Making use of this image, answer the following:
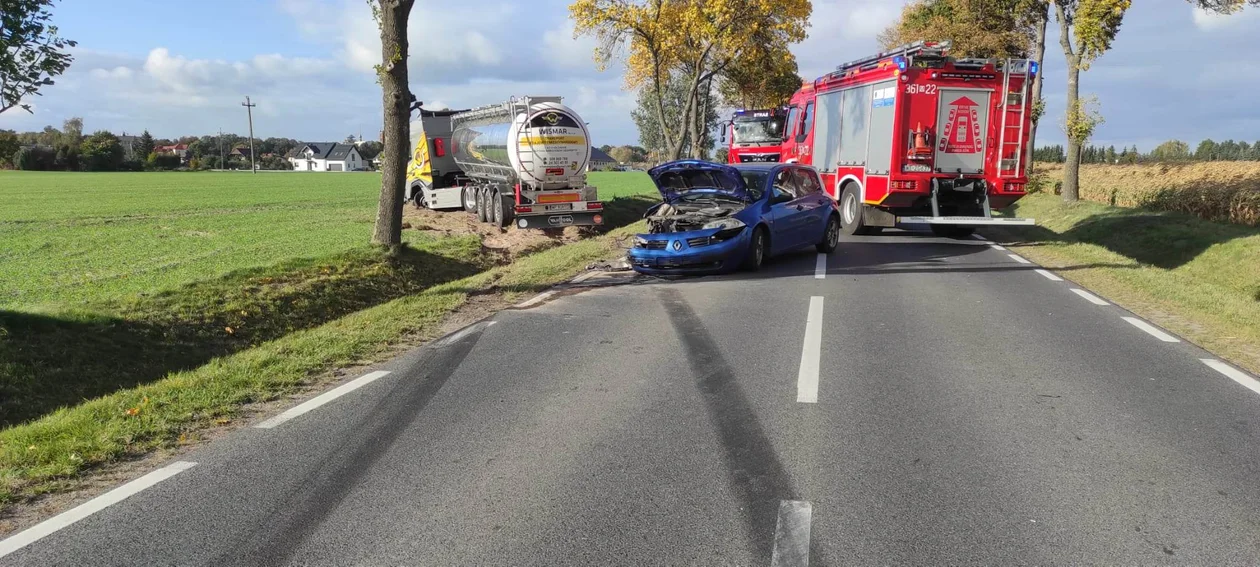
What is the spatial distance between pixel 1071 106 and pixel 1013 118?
7.76 m

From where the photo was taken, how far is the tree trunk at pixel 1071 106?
848 inches

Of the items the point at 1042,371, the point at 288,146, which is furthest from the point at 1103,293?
the point at 288,146

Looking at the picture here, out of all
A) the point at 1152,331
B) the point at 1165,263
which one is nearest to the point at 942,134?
the point at 1165,263

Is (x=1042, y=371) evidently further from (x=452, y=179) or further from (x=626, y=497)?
(x=452, y=179)

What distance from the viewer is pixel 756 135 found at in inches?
1062

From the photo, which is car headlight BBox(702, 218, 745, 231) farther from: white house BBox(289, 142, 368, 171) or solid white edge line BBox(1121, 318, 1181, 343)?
white house BBox(289, 142, 368, 171)

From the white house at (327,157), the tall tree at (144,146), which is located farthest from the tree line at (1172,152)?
the white house at (327,157)

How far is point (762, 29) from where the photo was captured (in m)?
29.9

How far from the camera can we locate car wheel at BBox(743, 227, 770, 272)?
39.9ft

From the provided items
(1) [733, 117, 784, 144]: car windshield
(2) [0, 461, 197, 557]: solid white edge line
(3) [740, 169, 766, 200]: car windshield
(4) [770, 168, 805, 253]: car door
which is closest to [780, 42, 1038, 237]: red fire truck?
(4) [770, 168, 805, 253]: car door

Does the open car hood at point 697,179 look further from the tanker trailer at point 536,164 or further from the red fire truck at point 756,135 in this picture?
the red fire truck at point 756,135

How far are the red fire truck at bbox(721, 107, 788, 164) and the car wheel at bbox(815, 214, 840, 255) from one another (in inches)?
445

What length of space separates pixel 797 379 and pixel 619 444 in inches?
76.6

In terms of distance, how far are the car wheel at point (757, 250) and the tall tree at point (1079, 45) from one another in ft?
35.4
